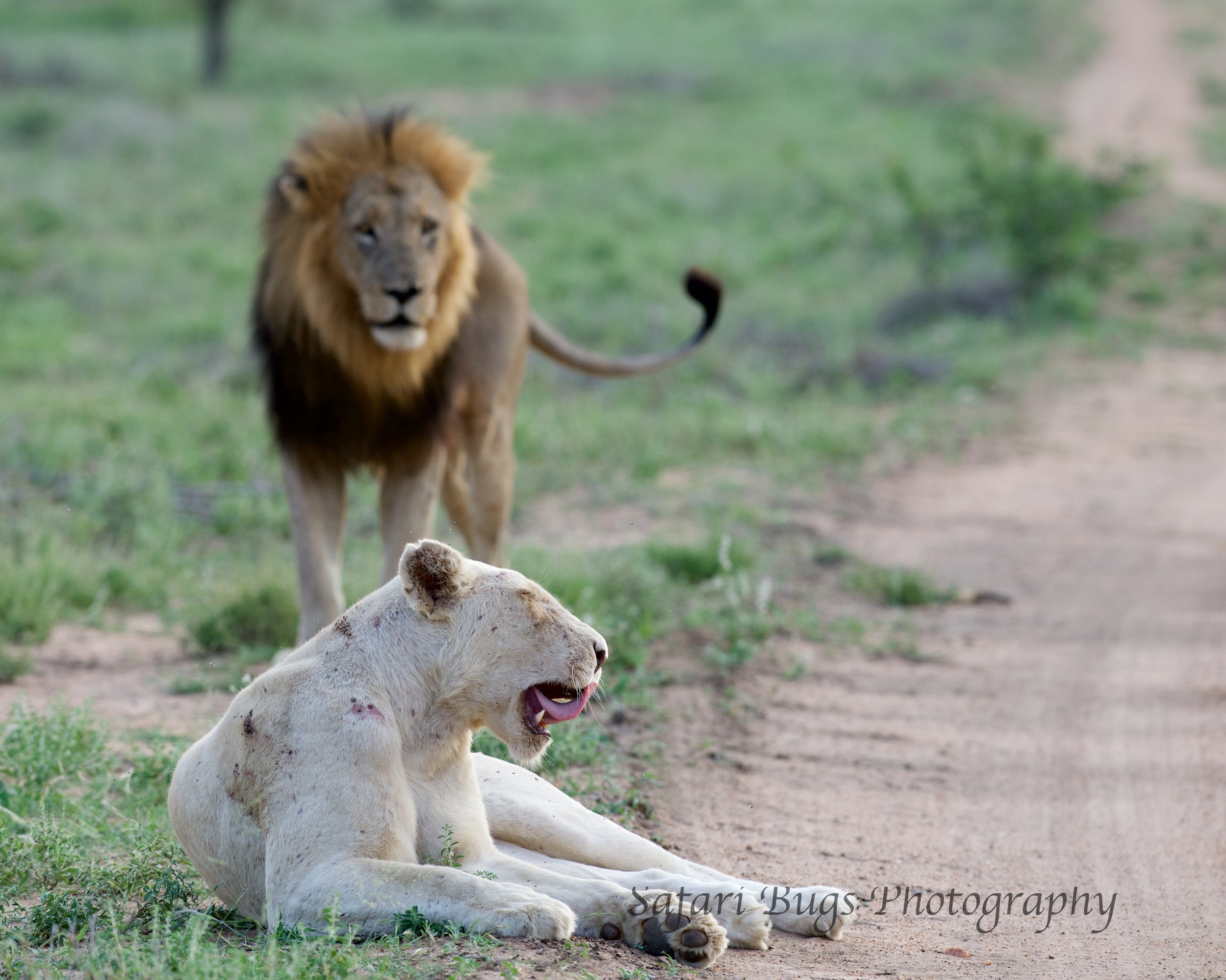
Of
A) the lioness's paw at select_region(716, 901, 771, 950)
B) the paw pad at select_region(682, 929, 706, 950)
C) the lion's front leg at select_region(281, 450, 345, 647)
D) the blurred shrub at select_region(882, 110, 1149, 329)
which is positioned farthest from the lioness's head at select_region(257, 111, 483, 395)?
the blurred shrub at select_region(882, 110, 1149, 329)

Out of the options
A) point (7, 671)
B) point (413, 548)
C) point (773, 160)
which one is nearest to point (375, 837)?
point (413, 548)

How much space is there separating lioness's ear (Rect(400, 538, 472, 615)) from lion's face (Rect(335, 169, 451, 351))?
7.19 feet

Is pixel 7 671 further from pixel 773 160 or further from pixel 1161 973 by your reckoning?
pixel 773 160

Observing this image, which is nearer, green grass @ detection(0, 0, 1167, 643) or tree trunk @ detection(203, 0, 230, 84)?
green grass @ detection(0, 0, 1167, 643)

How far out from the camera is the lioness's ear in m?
3.00

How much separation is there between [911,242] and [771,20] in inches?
714

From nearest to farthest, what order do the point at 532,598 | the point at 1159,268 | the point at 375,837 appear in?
the point at 375,837 < the point at 532,598 < the point at 1159,268

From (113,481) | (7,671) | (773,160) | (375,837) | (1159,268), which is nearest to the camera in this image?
(375,837)

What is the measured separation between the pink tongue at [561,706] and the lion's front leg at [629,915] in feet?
1.10

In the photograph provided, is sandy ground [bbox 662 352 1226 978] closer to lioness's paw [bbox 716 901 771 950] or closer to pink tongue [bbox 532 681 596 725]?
lioness's paw [bbox 716 901 771 950]

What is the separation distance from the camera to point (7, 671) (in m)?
5.26

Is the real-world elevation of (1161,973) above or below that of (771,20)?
below

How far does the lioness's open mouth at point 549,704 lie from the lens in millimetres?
3062

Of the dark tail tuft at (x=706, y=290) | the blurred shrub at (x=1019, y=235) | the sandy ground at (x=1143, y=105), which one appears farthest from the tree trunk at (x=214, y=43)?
the dark tail tuft at (x=706, y=290)
